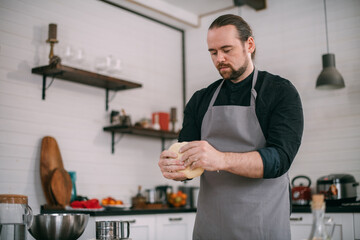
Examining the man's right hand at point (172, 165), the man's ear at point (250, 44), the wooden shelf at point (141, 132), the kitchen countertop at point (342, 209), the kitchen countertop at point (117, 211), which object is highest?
the man's ear at point (250, 44)

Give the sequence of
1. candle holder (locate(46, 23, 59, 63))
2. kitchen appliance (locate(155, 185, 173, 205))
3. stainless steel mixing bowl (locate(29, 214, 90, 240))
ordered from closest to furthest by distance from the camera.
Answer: stainless steel mixing bowl (locate(29, 214, 90, 240)) < candle holder (locate(46, 23, 59, 63)) < kitchen appliance (locate(155, 185, 173, 205))

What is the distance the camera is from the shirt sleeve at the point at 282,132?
1.58 m

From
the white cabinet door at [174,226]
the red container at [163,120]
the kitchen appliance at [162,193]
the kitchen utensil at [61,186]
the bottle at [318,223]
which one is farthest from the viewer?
the red container at [163,120]

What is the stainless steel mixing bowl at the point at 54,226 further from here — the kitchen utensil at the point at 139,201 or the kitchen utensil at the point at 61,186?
the kitchen utensil at the point at 139,201

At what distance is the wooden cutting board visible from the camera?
371 centimetres

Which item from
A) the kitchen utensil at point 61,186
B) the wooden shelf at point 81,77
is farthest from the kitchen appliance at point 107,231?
the wooden shelf at point 81,77

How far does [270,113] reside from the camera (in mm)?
1808

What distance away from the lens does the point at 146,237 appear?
3895 mm

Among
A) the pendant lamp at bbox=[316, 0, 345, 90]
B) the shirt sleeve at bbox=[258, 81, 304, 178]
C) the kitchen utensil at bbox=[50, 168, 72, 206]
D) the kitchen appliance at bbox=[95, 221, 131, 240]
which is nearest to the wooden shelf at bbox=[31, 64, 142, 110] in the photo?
the kitchen utensil at bbox=[50, 168, 72, 206]

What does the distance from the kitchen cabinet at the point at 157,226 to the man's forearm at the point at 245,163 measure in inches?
86.4

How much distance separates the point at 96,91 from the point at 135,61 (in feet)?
2.29

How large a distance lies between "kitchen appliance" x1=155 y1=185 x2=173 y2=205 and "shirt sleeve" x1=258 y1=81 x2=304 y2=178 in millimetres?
2972

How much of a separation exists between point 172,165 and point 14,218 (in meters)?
0.59

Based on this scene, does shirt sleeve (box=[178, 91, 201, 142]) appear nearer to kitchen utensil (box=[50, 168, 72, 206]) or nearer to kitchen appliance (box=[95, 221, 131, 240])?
kitchen appliance (box=[95, 221, 131, 240])
